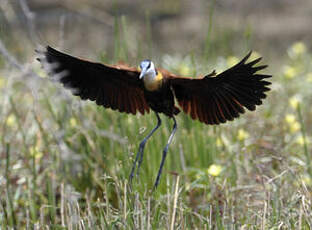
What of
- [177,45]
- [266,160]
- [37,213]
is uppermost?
[177,45]

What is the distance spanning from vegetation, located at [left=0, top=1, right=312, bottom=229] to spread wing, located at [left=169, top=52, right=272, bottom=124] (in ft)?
0.80

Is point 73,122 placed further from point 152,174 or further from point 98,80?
point 98,80

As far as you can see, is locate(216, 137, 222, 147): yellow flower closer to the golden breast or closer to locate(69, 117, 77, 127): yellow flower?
locate(69, 117, 77, 127): yellow flower

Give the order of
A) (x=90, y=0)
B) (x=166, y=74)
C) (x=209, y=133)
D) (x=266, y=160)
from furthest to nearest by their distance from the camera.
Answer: (x=90, y=0), (x=209, y=133), (x=266, y=160), (x=166, y=74)

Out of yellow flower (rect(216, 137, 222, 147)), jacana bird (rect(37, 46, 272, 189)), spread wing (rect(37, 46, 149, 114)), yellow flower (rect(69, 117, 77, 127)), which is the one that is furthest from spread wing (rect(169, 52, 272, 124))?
yellow flower (rect(69, 117, 77, 127))

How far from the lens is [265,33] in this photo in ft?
22.0

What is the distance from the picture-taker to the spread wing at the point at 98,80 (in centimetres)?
192

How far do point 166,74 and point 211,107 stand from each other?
0.72 ft

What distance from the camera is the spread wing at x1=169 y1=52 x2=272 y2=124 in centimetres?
175

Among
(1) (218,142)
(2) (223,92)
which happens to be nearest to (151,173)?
(1) (218,142)

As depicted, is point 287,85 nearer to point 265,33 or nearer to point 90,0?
point 265,33

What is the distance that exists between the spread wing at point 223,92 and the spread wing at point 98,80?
164mm

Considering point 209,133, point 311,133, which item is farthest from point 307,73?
point 209,133

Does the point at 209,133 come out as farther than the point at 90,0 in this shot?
No
